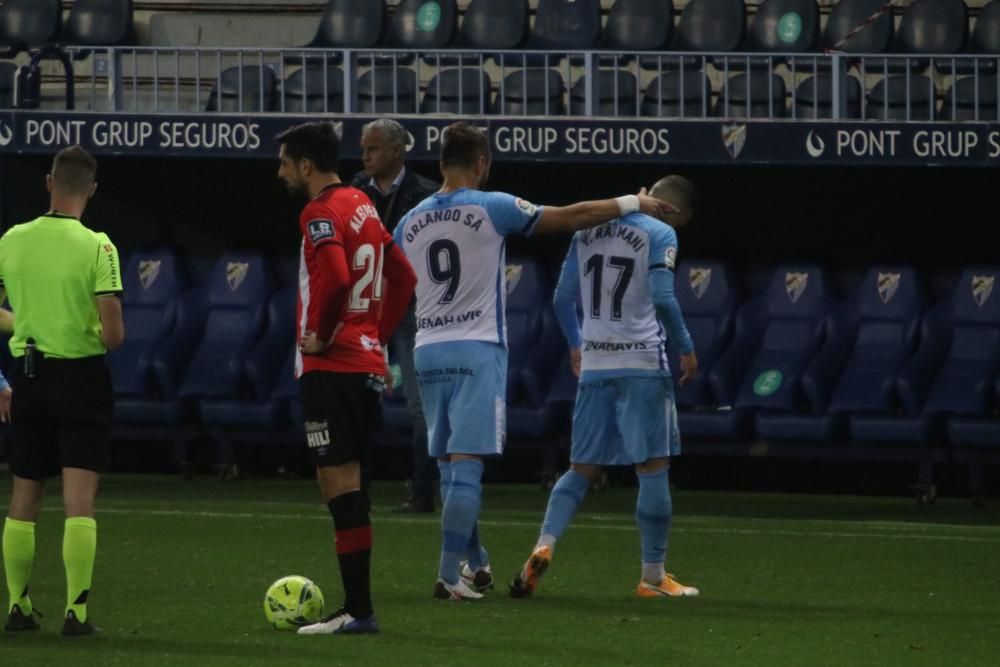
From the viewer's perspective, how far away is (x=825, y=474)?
16.3 m

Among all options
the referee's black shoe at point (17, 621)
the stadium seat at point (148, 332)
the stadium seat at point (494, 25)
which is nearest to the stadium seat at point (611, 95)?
the stadium seat at point (494, 25)

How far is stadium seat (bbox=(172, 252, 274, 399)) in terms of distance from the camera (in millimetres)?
16531

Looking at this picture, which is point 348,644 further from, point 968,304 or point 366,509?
point 968,304

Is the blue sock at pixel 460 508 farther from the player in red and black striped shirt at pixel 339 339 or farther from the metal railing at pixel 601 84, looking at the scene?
the metal railing at pixel 601 84

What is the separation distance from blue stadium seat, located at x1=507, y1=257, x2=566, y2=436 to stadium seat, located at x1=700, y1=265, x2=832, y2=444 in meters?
1.14

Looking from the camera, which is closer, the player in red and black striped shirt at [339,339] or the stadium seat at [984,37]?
the player in red and black striped shirt at [339,339]

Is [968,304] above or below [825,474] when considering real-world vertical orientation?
above

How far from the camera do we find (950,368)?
1516 centimetres

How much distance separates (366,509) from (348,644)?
0.50 m

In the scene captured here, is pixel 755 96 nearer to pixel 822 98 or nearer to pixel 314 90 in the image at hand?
pixel 822 98

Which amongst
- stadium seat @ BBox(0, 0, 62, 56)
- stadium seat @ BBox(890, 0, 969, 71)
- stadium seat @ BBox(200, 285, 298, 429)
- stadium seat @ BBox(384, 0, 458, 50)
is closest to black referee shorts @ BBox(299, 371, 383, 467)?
stadium seat @ BBox(200, 285, 298, 429)

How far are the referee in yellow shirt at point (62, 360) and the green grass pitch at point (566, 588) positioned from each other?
1.10 ft

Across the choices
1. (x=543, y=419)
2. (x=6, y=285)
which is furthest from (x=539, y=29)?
(x=6, y=285)

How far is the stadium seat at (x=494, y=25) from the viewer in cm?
1800
